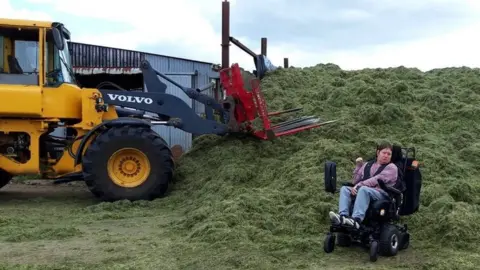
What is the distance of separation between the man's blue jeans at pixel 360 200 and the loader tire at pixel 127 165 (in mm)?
4268

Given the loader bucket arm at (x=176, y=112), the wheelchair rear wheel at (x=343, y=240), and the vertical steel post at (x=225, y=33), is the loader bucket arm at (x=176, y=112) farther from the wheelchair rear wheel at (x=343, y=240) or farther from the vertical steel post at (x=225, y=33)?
the wheelchair rear wheel at (x=343, y=240)

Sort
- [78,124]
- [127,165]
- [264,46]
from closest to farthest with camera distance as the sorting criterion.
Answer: [127,165] < [78,124] < [264,46]

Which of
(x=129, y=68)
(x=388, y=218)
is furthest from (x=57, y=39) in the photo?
Answer: (x=129, y=68)

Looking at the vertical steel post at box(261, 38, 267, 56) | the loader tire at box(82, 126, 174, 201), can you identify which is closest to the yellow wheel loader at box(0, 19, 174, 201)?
the loader tire at box(82, 126, 174, 201)

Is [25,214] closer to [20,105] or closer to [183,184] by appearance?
[20,105]

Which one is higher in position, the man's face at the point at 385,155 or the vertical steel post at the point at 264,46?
the vertical steel post at the point at 264,46

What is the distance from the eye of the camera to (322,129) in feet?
33.3

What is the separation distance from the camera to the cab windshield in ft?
31.8

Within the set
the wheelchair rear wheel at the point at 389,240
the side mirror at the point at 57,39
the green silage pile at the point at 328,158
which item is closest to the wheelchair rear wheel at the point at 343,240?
the green silage pile at the point at 328,158

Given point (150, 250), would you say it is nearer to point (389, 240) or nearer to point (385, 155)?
point (389, 240)

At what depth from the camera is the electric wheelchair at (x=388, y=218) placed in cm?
612

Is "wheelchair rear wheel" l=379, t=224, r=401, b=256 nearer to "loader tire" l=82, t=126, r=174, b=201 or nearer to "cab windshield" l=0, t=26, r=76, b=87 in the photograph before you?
"loader tire" l=82, t=126, r=174, b=201

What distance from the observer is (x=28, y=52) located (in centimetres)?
980

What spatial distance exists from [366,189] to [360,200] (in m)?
0.13
